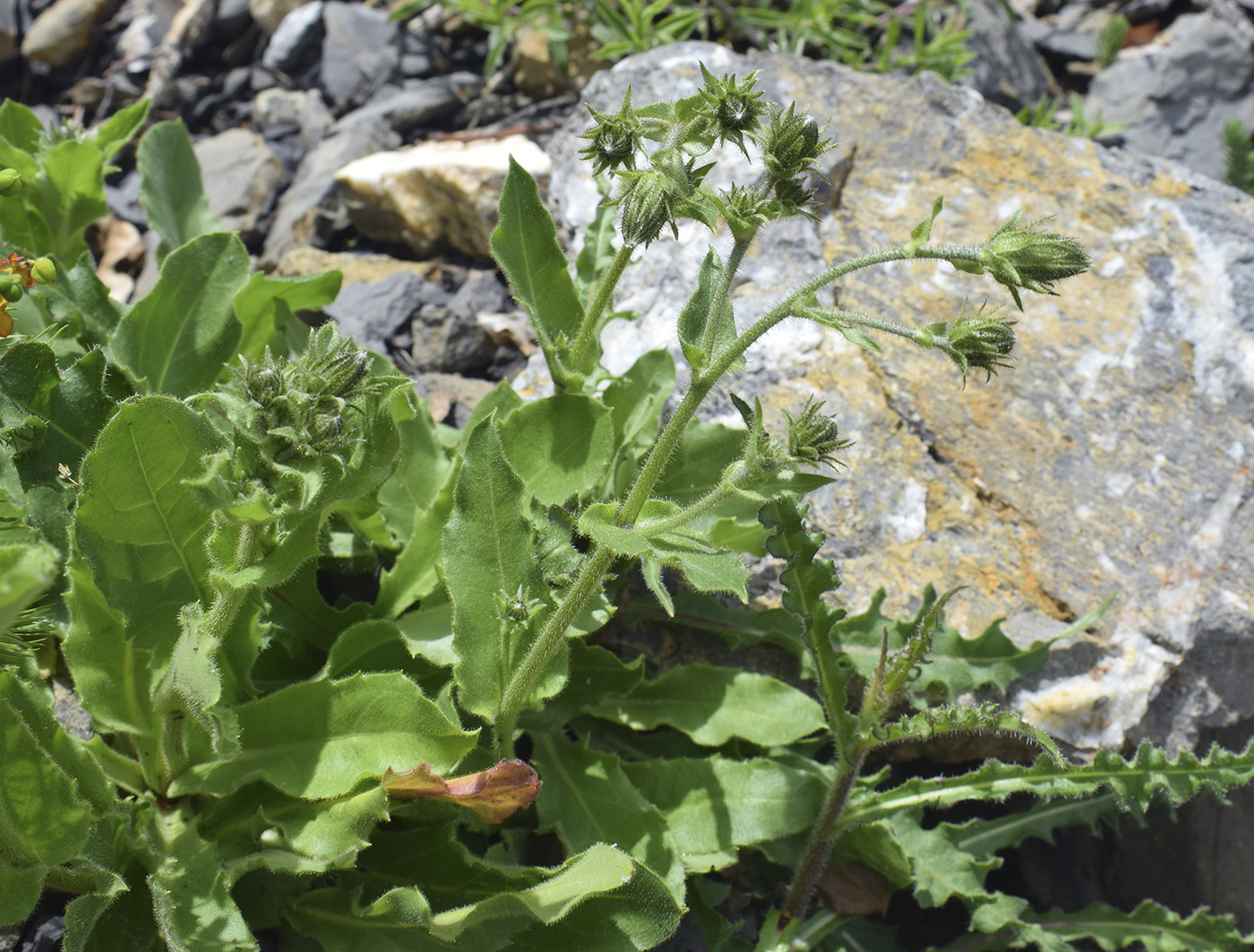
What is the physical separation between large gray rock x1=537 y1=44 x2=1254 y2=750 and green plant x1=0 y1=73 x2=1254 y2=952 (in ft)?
0.99

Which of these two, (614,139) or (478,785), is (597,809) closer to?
(478,785)

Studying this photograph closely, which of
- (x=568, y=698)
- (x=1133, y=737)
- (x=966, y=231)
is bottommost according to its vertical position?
(x=1133, y=737)

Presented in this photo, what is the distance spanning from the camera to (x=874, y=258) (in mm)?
2305

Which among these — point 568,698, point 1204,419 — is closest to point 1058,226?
point 1204,419

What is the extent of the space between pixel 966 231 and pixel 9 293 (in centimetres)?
359

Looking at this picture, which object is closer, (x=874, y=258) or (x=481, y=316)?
(x=874, y=258)

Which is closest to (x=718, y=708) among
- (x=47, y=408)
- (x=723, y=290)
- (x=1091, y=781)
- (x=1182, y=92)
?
(x=1091, y=781)

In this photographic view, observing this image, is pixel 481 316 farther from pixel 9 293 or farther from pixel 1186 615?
pixel 1186 615

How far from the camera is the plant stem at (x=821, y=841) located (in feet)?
10.2

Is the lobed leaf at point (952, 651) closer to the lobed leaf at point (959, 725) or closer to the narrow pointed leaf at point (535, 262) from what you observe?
the lobed leaf at point (959, 725)

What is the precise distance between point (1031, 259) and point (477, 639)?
1.70m

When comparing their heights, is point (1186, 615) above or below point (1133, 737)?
above

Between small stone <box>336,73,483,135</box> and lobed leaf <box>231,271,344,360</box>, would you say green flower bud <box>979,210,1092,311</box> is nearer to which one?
lobed leaf <box>231,271,344,360</box>

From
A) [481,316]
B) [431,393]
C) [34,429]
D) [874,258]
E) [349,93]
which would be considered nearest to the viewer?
[874,258]
